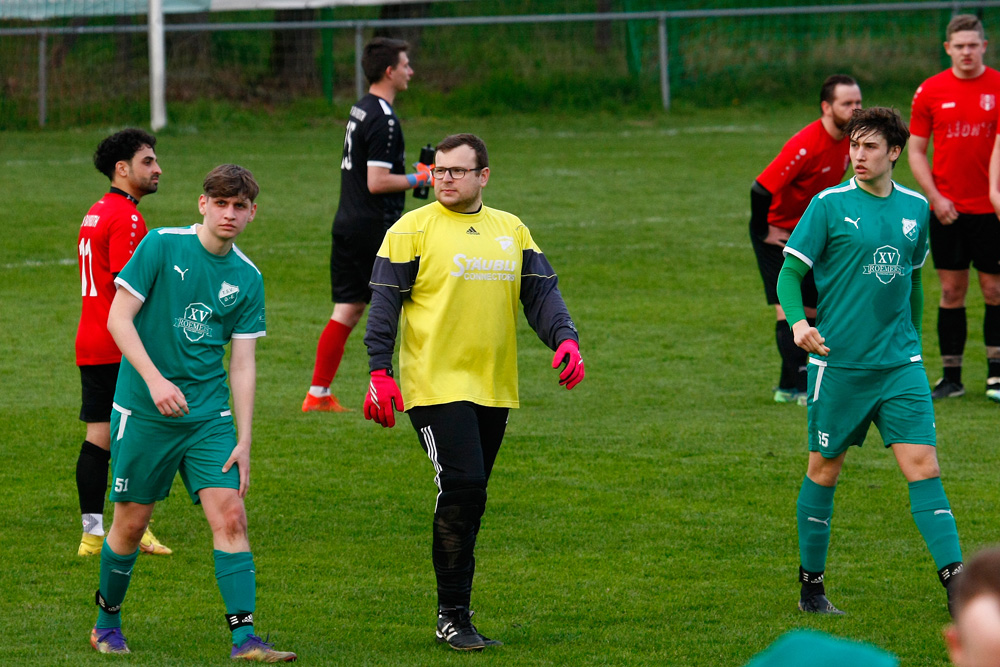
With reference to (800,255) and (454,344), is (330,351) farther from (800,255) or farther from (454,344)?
(800,255)

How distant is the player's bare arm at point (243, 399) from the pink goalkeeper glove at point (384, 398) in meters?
0.45

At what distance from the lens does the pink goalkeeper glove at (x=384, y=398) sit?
5.38m

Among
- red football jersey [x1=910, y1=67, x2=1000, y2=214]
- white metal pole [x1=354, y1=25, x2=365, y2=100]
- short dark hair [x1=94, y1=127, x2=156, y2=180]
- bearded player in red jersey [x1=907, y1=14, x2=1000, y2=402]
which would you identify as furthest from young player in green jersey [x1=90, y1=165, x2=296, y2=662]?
white metal pole [x1=354, y1=25, x2=365, y2=100]

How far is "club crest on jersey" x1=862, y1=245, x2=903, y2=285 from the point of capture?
5781 mm

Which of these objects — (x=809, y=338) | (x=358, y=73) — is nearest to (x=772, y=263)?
(x=809, y=338)

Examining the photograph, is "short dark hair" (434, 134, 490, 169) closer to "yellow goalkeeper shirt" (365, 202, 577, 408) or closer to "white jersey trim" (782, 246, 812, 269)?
"yellow goalkeeper shirt" (365, 202, 577, 408)

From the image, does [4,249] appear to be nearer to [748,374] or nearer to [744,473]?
[748,374]

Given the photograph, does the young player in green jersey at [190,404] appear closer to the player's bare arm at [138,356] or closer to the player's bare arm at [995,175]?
the player's bare arm at [138,356]

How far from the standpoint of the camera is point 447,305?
555 centimetres

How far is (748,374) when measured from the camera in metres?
11.3

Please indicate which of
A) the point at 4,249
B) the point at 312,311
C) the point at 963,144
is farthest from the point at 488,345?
the point at 4,249

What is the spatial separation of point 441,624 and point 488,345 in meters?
1.12

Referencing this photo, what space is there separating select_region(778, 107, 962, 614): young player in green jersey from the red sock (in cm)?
441

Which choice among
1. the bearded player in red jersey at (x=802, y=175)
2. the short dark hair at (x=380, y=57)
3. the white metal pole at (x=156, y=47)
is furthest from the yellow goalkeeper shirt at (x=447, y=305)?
the white metal pole at (x=156, y=47)
